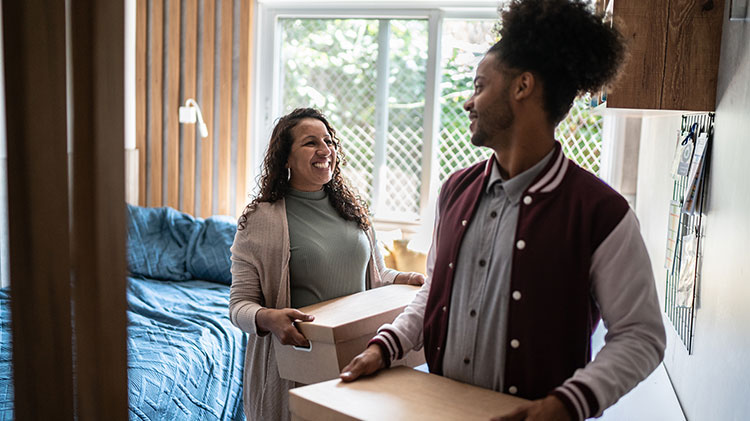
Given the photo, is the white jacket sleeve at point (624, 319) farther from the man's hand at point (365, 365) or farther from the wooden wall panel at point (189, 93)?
the wooden wall panel at point (189, 93)

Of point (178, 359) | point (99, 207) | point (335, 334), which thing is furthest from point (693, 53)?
point (178, 359)

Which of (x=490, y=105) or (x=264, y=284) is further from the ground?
(x=490, y=105)

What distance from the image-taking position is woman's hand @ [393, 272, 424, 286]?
1974 mm

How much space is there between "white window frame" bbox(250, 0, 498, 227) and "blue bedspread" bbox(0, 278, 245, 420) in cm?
108

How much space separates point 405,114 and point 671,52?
9.10ft

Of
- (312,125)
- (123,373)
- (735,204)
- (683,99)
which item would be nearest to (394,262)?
(312,125)

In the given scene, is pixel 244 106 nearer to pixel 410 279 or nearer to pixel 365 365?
pixel 410 279

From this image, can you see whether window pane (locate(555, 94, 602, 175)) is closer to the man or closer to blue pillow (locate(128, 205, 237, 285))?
blue pillow (locate(128, 205, 237, 285))

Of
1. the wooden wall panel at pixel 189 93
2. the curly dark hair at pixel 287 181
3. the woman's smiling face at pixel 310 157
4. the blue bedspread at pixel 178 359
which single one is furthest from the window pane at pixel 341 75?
the woman's smiling face at pixel 310 157

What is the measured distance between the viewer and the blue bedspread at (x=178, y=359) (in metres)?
2.46

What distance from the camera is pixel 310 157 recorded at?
2.00 meters

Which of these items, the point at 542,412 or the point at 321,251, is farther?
the point at 321,251

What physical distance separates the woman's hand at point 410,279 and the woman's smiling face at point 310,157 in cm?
38

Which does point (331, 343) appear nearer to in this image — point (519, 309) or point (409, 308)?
point (409, 308)
